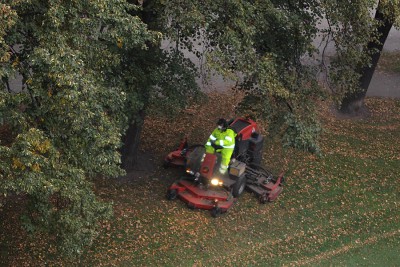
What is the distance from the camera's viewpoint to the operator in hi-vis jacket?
13.8 metres

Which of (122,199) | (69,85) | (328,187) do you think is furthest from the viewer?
(328,187)

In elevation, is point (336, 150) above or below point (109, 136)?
below

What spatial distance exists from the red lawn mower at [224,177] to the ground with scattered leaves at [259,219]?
28 centimetres

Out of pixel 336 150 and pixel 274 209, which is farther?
pixel 336 150

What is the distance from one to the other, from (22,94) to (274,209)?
823cm

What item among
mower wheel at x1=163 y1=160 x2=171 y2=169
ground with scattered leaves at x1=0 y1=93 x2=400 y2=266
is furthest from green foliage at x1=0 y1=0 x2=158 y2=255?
mower wheel at x1=163 y1=160 x2=171 y2=169

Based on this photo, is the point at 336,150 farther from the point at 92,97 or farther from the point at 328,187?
the point at 92,97

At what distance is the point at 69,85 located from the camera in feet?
26.9

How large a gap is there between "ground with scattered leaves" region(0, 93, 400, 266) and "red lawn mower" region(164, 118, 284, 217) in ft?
0.92

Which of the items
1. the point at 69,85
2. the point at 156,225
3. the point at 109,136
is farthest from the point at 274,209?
the point at 69,85

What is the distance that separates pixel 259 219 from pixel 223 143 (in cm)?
219

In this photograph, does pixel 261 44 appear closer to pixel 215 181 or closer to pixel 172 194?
pixel 215 181

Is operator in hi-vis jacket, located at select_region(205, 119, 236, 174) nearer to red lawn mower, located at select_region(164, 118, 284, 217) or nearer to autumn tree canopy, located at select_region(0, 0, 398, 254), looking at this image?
red lawn mower, located at select_region(164, 118, 284, 217)

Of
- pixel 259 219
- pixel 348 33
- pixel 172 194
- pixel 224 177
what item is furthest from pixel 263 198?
pixel 348 33
